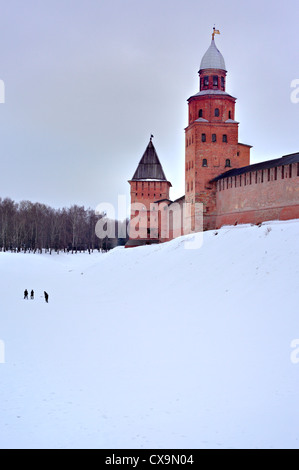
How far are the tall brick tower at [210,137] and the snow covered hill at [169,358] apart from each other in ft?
30.7

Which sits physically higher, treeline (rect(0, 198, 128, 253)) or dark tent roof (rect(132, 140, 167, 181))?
dark tent roof (rect(132, 140, 167, 181))

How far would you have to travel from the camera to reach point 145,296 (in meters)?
16.1

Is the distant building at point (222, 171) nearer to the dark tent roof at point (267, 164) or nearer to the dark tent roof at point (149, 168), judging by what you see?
the dark tent roof at point (267, 164)

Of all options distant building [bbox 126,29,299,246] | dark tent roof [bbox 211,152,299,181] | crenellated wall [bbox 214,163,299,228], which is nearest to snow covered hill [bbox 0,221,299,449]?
crenellated wall [bbox 214,163,299,228]

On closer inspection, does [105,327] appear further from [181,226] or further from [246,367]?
[181,226]

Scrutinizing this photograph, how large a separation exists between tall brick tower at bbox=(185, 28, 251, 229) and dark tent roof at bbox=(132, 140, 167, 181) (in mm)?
10762

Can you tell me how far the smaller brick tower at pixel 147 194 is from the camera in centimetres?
3834

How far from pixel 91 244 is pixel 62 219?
25.7 ft

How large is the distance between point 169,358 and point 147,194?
3179 centimetres

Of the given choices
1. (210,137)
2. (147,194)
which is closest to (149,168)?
(147,194)

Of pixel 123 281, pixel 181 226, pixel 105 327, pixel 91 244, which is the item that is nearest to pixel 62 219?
pixel 91 244

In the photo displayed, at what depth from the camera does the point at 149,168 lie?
40.8 m

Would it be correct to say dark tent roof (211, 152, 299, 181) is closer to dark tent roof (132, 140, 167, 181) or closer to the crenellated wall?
the crenellated wall

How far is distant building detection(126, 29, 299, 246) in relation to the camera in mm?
21016
